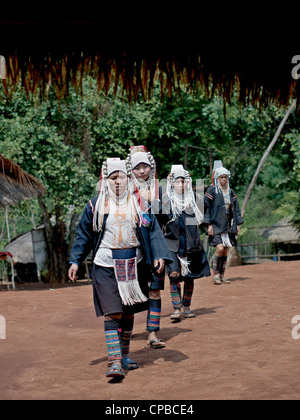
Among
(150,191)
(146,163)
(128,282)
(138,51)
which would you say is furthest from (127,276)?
(138,51)

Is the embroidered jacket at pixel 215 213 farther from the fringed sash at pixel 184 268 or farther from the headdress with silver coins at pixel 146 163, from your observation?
the headdress with silver coins at pixel 146 163

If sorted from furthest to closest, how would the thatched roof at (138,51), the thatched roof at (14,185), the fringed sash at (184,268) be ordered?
the thatched roof at (14,185)
the fringed sash at (184,268)
the thatched roof at (138,51)

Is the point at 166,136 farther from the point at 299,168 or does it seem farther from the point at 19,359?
the point at 19,359

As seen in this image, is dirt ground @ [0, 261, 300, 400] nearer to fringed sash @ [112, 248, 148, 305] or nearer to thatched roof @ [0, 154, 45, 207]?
fringed sash @ [112, 248, 148, 305]

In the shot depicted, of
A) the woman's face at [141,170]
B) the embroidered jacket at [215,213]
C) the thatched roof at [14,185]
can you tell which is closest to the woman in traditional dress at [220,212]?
the embroidered jacket at [215,213]

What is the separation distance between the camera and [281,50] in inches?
180

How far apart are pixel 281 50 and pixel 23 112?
426 inches

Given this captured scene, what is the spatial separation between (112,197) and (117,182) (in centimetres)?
13

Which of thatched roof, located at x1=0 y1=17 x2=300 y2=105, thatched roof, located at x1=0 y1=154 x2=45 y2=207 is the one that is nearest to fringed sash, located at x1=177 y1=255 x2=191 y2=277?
thatched roof, located at x1=0 y1=17 x2=300 y2=105

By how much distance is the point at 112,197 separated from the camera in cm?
490

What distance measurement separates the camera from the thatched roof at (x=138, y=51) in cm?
402

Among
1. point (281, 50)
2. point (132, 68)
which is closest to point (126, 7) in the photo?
point (132, 68)

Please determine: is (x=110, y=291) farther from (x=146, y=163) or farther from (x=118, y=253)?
(x=146, y=163)

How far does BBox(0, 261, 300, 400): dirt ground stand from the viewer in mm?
4227
